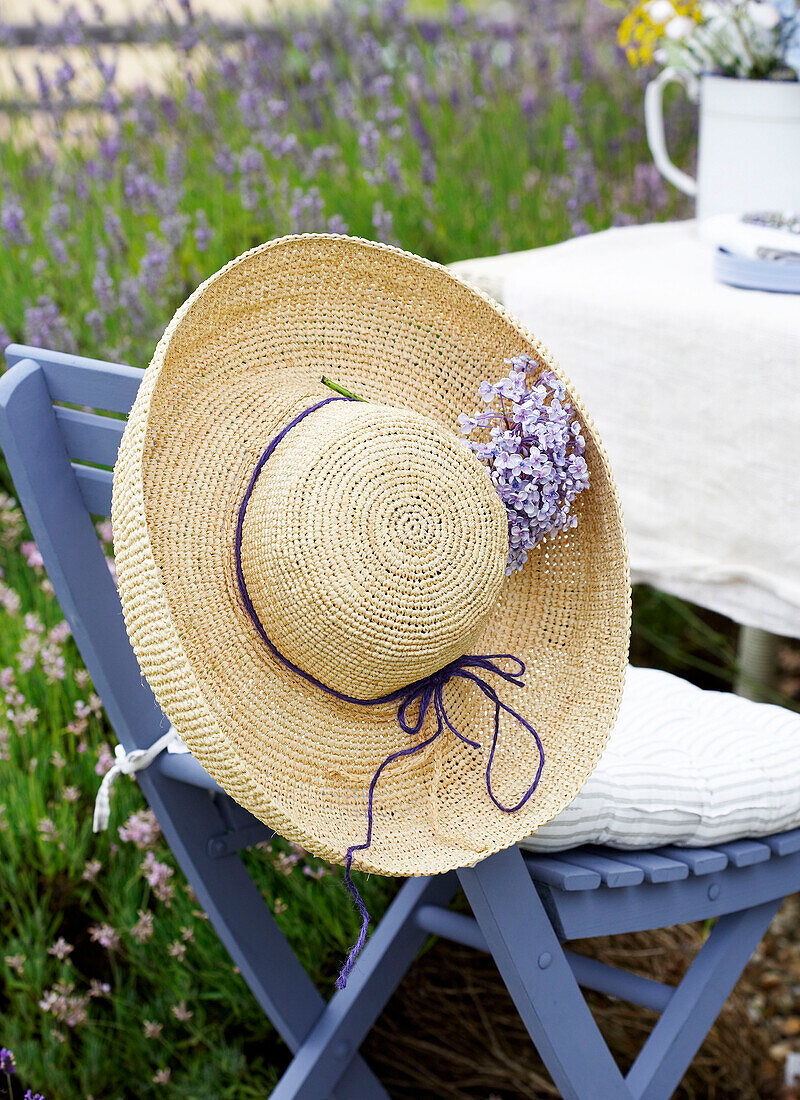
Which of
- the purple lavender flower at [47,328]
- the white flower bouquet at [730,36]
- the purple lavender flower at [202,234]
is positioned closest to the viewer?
the white flower bouquet at [730,36]

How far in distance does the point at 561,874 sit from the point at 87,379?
2.06 ft

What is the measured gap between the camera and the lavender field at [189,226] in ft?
5.26

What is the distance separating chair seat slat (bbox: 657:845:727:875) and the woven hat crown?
0.39m

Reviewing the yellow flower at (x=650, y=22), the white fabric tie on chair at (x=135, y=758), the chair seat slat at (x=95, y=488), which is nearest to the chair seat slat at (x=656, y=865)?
the white fabric tie on chair at (x=135, y=758)

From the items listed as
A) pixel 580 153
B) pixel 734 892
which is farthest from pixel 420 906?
pixel 580 153

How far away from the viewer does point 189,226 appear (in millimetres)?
2768

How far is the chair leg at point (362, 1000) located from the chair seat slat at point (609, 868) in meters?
0.44

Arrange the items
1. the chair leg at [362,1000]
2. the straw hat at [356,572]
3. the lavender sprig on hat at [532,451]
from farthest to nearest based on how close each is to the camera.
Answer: the chair leg at [362,1000] < the lavender sprig on hat at [532,451] < the straw hat at [356,572]

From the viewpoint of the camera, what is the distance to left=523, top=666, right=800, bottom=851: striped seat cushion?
1.12 m

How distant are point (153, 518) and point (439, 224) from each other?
2065mm

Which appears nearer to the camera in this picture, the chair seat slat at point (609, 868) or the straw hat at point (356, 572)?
the straw hat at point (356, 572)

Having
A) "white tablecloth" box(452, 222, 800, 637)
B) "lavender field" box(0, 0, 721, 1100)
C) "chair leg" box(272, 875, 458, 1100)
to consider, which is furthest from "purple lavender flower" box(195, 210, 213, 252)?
"chair leg" box(272, 875, 458, 1100)

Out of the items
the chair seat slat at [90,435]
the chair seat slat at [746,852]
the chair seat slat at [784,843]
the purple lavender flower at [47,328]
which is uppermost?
the chair seat slat at [90,435]

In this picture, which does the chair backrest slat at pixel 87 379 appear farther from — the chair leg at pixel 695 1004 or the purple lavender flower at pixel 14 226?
the purple lavender flower at pixel 14 226
